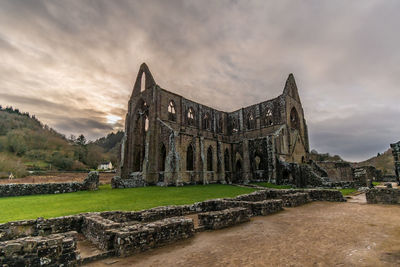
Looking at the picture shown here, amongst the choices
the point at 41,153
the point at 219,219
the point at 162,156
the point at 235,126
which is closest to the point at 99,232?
the point at 219,219

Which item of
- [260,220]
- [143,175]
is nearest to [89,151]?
[143,175]

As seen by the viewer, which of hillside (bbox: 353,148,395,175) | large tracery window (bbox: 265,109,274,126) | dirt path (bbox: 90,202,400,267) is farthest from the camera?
hillside (bbox: 353,148,395,175)

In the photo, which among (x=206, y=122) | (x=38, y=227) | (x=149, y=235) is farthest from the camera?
(x=206, y=122)

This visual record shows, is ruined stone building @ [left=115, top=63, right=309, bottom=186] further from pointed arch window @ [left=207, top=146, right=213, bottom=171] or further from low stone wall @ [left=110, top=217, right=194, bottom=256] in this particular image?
low stone wall @ [left=110, top=217, right=194, bottom=256]

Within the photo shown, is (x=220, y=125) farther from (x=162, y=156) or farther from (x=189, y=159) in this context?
(x=162, y=156)

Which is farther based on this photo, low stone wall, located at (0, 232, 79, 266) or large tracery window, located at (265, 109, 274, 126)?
large tracery window, located at (265, 109, 274, 126)

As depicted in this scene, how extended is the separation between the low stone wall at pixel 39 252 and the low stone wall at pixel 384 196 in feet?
51.0

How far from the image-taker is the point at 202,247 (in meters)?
5.29

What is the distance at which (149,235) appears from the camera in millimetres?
5336

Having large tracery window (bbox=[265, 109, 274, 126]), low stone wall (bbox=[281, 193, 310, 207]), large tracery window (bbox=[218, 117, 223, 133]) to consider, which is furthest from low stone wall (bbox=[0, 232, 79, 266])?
large tracery window (bbox=[218, 117, 223, 133])

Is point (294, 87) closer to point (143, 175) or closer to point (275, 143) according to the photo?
point (275, 143)

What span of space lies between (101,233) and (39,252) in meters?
1.70

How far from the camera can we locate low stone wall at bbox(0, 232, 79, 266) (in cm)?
368

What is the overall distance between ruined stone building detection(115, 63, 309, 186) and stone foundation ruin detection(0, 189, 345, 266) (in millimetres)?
16013
